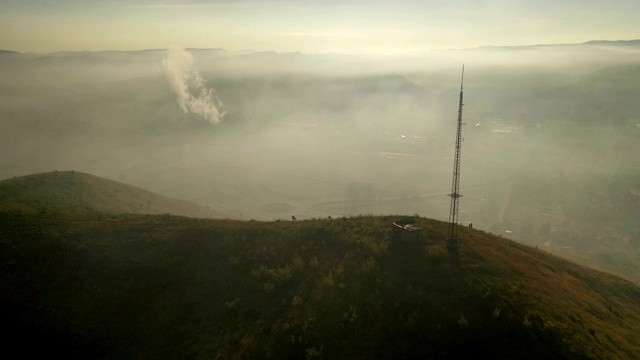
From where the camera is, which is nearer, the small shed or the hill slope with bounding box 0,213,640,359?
the hill slope with bounding box 0,213,640,359

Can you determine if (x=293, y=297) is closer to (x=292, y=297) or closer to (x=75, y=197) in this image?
(x=292, y=297)

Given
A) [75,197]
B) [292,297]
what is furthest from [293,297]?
[75,197]

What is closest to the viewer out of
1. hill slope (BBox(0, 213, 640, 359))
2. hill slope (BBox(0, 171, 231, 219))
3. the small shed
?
hill slope (BBox(0, 213, 640, 359))

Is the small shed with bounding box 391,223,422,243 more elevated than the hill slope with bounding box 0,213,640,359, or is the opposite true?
the small shed with bounding box 391,223,422,243

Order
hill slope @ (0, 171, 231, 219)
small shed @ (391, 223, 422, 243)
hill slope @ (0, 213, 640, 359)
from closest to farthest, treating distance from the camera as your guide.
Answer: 1. hill slope @ (0, 213, 640, 359)
2. small shed @ (391, 223, 422, 243)
3. hill slope @ (0, 171, 231, 219)

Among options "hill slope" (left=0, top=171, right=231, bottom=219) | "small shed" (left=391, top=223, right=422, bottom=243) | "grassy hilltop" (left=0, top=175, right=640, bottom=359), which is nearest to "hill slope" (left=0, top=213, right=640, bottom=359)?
"grassy hilltop" (left=0, top=175, right=640, bottom=359)

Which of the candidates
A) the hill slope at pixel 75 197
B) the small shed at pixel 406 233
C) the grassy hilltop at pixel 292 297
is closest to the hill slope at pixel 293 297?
the grassy hilltop at pixel 292 297

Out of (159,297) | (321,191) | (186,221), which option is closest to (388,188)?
(321,191)

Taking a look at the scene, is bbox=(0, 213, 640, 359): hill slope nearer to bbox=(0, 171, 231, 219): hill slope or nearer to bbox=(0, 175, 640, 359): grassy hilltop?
bbox=(0, 175, 640, 359): grassy hilltop
